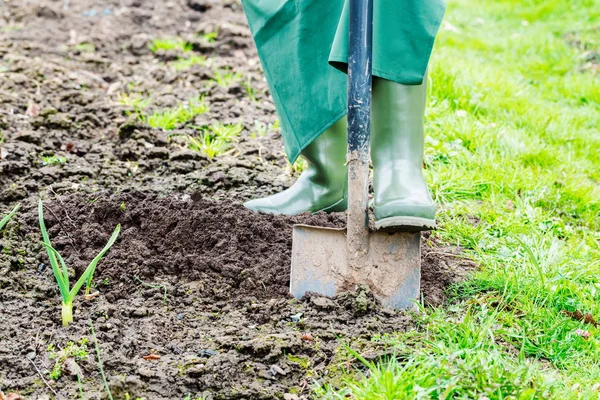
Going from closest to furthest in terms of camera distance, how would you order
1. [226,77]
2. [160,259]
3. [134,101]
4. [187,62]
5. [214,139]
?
[160,259] → [214,139] → [134,101] → [226,77] → [187,62]

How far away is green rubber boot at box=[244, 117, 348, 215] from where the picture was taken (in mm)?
2740

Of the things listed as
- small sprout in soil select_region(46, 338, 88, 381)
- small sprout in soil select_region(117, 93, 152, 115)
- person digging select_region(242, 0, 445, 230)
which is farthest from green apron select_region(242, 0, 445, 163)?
small sprout in soil select_region(117, 93, 152, 115)

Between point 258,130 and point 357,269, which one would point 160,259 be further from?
point 258,130

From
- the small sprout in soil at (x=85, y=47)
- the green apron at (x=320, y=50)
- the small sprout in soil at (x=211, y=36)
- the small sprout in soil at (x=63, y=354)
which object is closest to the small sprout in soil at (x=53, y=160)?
Result: the green apron at (x=320, y=50)

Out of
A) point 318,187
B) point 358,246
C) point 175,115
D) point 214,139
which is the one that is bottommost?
point 358,246

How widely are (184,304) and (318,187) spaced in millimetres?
765

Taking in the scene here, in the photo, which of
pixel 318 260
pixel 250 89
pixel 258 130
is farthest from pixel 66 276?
pixel 250 89

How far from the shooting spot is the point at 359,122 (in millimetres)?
2215

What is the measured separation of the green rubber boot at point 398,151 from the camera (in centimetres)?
230

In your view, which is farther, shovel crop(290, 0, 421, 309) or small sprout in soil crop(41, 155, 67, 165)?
small sprout in soil crop(41, 155, 67, 165)

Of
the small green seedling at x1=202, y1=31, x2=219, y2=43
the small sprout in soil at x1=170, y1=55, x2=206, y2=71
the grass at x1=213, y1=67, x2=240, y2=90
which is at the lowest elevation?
the grass at x1=213, y1=67, x2=240, y2=90

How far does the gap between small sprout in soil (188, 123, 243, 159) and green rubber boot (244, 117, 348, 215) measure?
79 centimetres

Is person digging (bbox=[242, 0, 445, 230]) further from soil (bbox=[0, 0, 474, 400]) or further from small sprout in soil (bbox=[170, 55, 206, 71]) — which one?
small sprout in soil (bbox=[170, 55, 206, 71])

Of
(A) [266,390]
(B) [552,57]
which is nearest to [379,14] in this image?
(A) [266,390]
